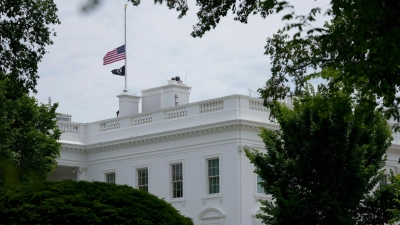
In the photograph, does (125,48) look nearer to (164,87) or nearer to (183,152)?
(164,87)

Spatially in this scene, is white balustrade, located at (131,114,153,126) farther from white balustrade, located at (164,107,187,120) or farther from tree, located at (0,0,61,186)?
tree, located at (0,0,61,186)

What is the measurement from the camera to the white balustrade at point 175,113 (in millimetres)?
44656

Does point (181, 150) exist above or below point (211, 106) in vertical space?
below

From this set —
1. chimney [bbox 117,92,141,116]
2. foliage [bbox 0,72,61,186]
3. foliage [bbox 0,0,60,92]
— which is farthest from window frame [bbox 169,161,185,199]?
foliage [bbox 0,0,60,92]

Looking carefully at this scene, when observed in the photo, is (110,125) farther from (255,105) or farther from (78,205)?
(78,205)

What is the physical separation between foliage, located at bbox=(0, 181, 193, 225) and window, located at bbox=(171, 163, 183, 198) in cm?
2677

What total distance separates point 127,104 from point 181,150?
6807mm

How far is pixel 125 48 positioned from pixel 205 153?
399 inches

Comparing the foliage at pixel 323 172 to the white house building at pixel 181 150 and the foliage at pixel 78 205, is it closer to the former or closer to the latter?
the white house building at pixel 181 150

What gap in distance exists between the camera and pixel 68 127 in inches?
1902

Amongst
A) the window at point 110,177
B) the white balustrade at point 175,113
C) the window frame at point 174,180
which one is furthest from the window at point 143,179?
the white balustrade at point 175,113

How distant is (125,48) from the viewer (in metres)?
50.5

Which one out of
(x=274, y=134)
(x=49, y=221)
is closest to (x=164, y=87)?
(x=274, y=134)

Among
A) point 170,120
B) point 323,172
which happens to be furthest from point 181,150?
point 323,172
